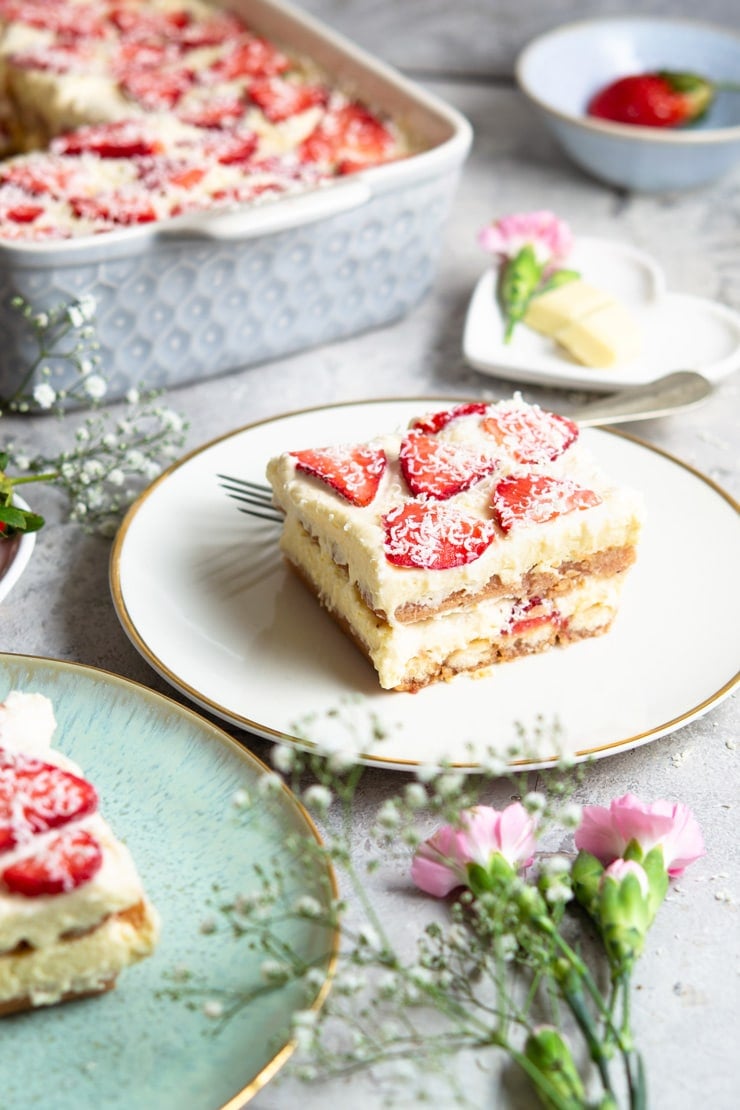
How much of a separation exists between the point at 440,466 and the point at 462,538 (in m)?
0.13

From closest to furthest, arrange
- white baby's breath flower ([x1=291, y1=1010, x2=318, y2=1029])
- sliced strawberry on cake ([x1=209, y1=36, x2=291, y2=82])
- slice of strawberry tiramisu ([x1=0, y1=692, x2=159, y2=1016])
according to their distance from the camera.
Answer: white baby's breath flower ([x1=291, y1=1010, x2=318, y2=1029]) → slice of strawberry tiramisu ([x1=0, y1=692, x2=159, y2=1016]) → sliced strawberry on cake ([x1=209, y1=36, x2=291, y2=82])

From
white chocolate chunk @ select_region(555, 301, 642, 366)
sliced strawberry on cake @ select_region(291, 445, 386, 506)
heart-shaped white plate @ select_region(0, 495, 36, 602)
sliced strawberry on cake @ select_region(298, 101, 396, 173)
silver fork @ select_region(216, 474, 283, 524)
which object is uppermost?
sliced strawberry on cake @ select_region(298, 101, 396, 173)

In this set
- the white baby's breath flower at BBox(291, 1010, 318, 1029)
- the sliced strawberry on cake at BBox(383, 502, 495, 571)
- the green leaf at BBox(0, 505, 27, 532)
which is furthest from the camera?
the green leaf at BBox(0, 505, 27, 532)

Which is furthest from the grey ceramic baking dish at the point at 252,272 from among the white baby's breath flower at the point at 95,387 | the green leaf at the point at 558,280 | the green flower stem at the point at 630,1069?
the green flower stem at the point at 630,1069

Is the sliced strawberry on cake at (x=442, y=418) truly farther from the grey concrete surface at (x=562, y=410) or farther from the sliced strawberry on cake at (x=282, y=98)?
the sliced strawberry on cake at (x=282, y=98)

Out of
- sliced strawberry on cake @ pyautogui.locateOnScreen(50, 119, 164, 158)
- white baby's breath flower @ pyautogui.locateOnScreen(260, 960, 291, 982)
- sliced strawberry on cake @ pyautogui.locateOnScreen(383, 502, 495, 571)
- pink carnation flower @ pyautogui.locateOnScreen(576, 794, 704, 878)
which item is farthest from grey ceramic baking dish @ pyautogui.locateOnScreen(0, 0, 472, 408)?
white baby's breath flower @ pyautogui.locateOnScreen(260, 960, 291, 982)

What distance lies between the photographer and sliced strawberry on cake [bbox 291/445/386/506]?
5.32ft

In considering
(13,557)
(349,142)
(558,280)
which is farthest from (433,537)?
(349,142)

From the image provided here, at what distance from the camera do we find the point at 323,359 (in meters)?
2.44

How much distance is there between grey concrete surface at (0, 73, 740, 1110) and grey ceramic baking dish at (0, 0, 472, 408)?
79 millimetres

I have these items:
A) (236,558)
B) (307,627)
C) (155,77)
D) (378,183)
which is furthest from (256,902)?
(155,77)

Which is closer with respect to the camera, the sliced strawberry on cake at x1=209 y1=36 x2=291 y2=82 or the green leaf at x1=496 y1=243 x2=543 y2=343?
the green leaf at x1=496 y1=243 x2=543 y2=343

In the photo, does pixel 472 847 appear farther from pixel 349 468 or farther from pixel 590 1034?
pixel 349 468

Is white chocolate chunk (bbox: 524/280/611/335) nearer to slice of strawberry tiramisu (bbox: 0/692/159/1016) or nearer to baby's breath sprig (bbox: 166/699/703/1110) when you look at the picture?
baby's breath sprig (bbox: 166/699/703/1110)
